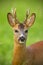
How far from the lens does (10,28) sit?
35.7 ft

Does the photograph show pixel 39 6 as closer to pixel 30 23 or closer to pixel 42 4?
pixel 42 4

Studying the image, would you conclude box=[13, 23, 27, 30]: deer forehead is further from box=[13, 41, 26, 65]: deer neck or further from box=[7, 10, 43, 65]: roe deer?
box=[13, 41, 26, 65]: deer neck

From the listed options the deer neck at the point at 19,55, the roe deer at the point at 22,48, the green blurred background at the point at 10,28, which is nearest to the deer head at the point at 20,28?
the roe deer at the point at 22,48

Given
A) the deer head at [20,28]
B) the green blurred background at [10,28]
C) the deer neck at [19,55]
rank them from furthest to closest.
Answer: the green blurred background at [10,28] → the deer neck at [19,55] → the deer head at [20,28]

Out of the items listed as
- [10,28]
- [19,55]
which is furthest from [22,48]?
[10,28]

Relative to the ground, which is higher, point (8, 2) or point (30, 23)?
point (30, 23)

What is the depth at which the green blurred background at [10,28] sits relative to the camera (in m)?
9.48

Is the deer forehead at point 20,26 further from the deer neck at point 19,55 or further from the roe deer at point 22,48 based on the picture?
the deer neck at point 19,55

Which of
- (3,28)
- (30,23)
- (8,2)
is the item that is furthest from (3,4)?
(30,23)

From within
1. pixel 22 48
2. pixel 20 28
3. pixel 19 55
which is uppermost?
pixel 20 28

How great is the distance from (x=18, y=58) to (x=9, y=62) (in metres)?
0.95

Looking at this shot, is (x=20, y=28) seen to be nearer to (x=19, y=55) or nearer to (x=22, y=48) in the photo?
(x=22, y=48)

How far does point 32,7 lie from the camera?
517 inches

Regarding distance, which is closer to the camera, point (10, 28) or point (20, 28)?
point (20, 28)
